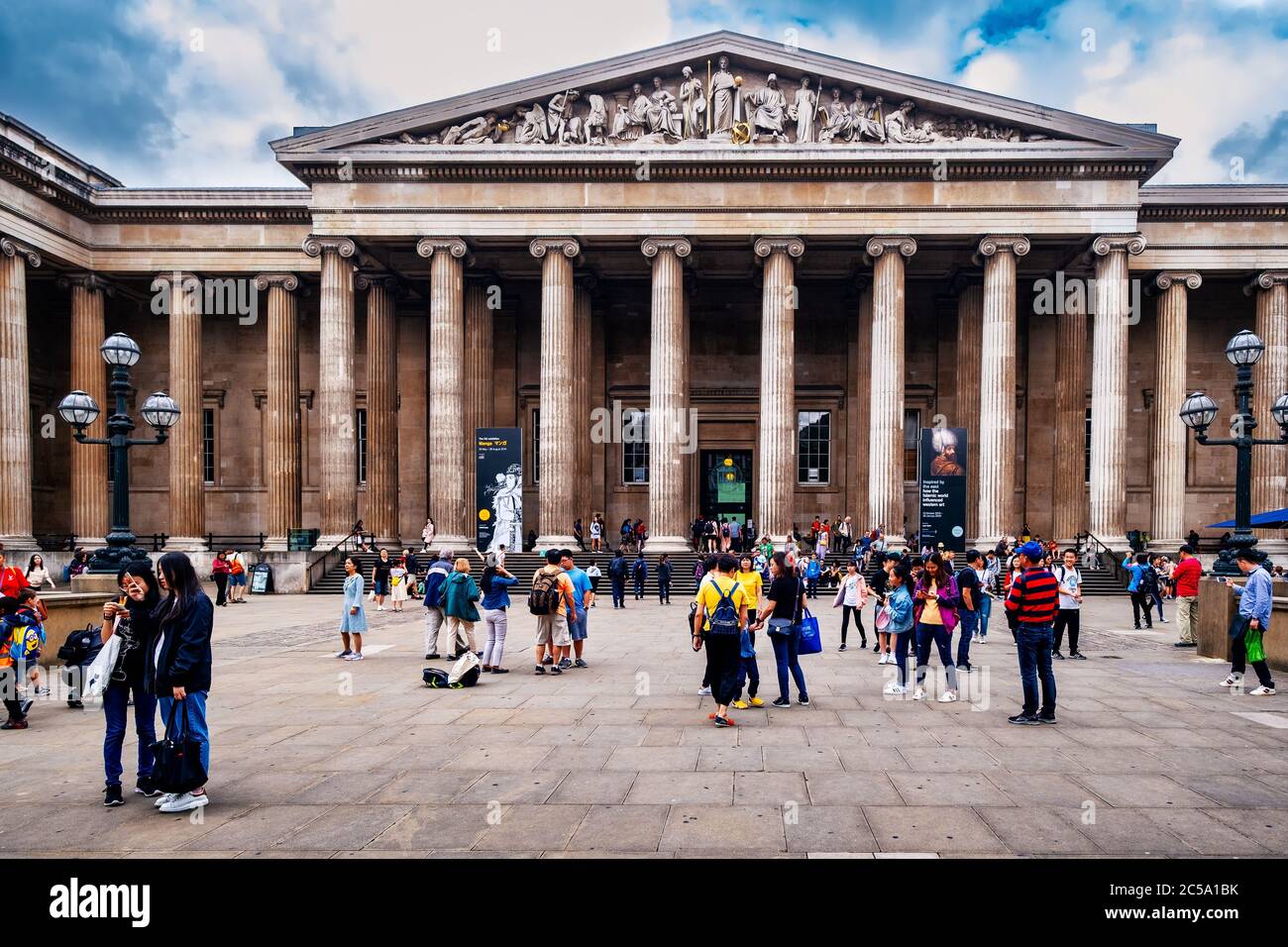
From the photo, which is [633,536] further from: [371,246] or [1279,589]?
[1279,589]

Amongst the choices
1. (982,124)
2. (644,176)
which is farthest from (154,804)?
(982,124)

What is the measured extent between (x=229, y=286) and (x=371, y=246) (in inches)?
307

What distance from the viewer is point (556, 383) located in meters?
30.0

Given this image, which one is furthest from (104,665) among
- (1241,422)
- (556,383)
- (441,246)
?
(441,246)

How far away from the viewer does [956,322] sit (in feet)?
118

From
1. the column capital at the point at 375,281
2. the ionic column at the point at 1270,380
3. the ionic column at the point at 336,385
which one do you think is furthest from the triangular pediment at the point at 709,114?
the ionic column at the point at 1270,380

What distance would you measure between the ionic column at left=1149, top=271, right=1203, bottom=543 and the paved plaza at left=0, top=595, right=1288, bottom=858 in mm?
21658

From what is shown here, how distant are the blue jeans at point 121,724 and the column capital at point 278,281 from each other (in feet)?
96.7

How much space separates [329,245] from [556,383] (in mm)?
9350

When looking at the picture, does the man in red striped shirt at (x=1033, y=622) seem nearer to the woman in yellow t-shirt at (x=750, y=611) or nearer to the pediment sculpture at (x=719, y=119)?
the woman in yellow t-shirt at (x=750, y=611)

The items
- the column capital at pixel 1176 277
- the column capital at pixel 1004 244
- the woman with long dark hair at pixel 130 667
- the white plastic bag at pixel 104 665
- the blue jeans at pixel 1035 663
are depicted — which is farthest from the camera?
the column capital at pixel 1176 277

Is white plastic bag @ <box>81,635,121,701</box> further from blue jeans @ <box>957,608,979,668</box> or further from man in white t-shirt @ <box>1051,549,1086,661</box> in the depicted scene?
man in white t-shirt @ <box>1051,549,1086,661</box>

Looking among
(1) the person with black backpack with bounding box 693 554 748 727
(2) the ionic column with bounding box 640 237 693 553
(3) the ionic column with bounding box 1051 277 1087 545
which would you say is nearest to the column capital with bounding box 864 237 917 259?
A: (2) the ionic column with bounding box 640 237 693 553

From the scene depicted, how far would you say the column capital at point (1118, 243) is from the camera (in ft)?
94.7
